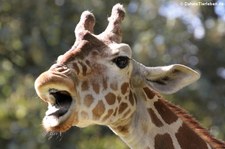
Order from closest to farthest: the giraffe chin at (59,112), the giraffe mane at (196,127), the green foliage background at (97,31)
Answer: the giraffe chin at (59,112), the giraffe mane at (196,127), the green foliage background at (97,31)

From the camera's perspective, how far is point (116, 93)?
6.27 meters

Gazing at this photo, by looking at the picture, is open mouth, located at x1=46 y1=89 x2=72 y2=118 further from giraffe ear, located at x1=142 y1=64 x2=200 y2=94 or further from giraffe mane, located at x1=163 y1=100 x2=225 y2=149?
giraffe mane, located at x1=163 y1=100 x2=225 y2=149

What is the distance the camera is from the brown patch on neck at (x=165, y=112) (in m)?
6.54

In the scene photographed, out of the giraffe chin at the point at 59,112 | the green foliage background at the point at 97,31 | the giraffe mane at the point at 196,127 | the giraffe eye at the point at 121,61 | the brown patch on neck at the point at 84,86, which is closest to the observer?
the giraffe chin at the point at 59,112

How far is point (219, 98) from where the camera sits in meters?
21.5

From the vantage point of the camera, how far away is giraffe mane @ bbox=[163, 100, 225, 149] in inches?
259

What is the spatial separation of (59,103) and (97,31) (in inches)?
555

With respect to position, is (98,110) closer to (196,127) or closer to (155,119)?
(155,119)

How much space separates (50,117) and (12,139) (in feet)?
46.9

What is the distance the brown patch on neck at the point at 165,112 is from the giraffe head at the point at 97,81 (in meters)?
0.16

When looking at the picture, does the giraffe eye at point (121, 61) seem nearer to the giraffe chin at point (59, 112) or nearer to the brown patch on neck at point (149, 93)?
the brown patch on neck at point (149, 93)

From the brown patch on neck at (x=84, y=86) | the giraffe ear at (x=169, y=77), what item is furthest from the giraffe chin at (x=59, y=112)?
the giraffe ear at (x=169, y=77)

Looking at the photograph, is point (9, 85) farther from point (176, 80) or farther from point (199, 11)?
point (176, 80)

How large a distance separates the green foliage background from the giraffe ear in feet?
43.3
